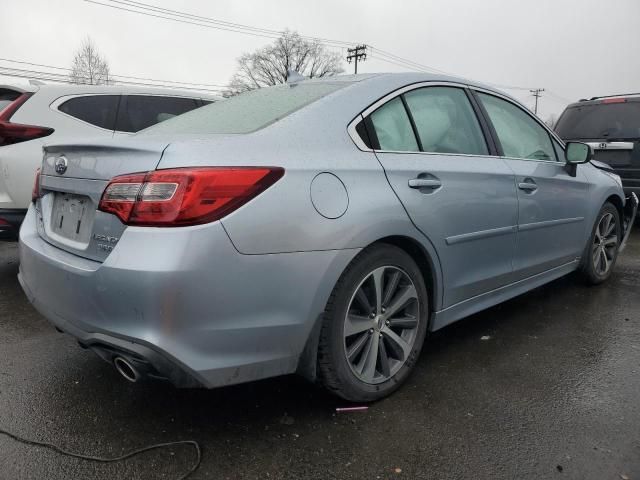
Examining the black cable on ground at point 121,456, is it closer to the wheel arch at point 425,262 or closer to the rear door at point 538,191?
the wheel arch at point 425,262

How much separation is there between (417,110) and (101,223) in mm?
1689

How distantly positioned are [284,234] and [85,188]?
34.0 inches

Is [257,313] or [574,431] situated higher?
[257,313]

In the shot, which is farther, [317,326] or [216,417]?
[216,417]

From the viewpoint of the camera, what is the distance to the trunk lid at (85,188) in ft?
6.28

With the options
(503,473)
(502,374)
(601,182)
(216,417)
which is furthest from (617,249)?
(216,417)

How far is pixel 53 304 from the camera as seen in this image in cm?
211

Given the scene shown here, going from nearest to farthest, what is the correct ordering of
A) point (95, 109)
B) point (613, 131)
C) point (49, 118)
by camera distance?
point (49, 118), point (95, 109), point (613, 131)

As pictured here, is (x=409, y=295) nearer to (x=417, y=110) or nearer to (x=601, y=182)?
(x=417, y=110)

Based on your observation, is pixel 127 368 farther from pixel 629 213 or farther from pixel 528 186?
pixel 629 213

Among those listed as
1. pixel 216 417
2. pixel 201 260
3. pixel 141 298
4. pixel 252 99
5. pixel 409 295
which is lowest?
pixel 216 417

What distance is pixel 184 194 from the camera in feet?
5.87

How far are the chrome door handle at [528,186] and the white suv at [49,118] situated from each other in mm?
2971

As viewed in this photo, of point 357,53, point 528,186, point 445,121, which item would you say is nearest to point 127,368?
point 445,121
